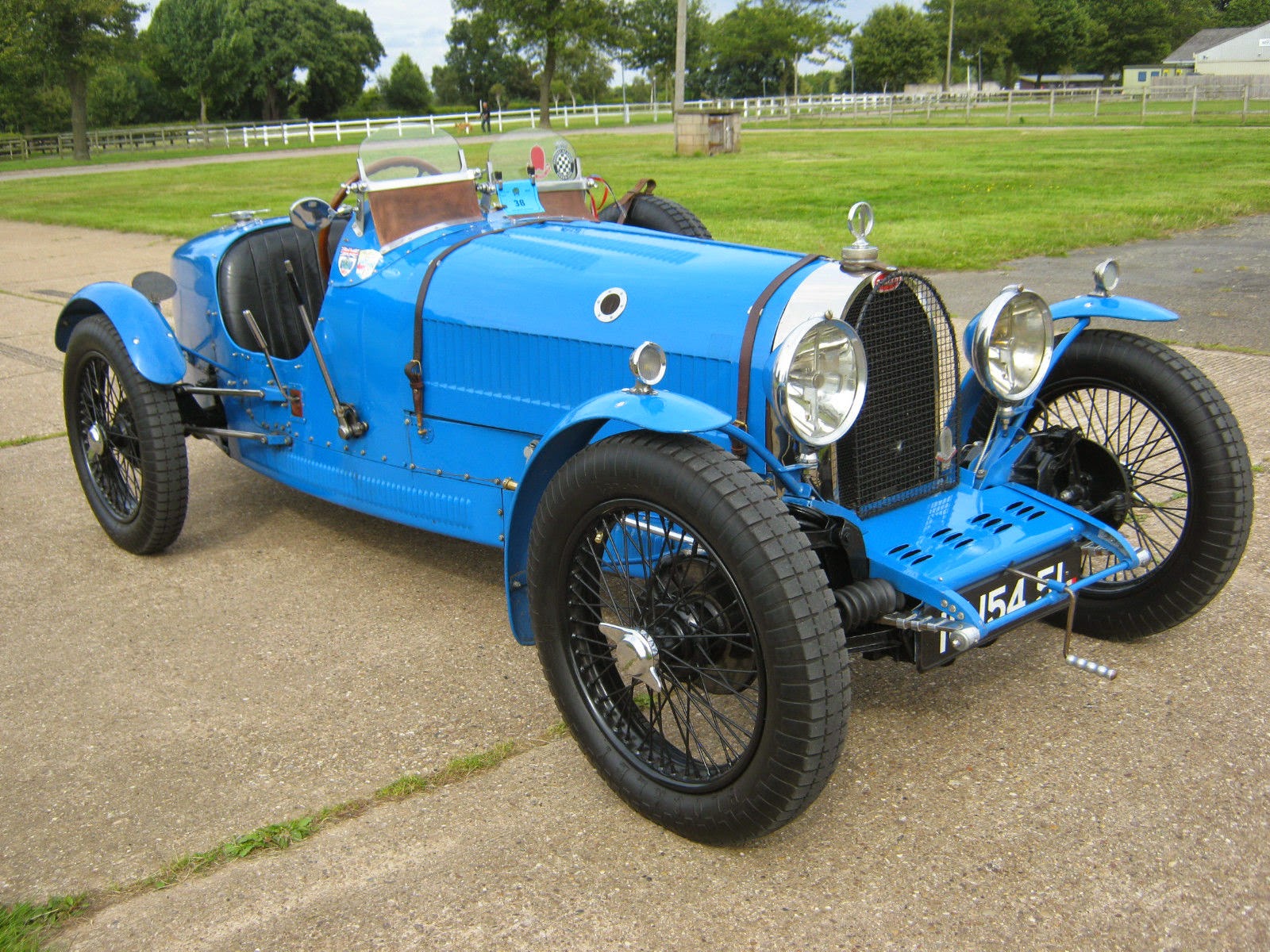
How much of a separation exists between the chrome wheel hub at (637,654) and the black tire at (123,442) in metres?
2.33

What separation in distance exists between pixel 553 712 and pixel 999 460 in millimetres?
1551

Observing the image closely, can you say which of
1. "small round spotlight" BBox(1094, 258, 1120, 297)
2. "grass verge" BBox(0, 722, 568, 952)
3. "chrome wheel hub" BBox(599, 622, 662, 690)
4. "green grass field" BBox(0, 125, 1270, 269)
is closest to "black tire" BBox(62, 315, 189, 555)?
"green grass field" BBox(0, 125, 1270, 269)

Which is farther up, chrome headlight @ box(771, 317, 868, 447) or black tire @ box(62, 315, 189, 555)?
chrome headlight @ box(771, 317, 868, 447)

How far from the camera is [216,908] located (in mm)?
2396

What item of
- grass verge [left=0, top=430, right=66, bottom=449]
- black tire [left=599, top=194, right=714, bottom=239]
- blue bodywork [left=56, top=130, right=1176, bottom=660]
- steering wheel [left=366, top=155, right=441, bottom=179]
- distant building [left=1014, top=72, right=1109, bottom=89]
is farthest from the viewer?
distant building [left=1014, top=72, right=1109, bottom=89]

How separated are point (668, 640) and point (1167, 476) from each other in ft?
6.14

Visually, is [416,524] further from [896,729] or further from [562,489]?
[896,729]

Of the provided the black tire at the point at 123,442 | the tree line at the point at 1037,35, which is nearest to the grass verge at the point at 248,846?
the black tire at the point at 123,442

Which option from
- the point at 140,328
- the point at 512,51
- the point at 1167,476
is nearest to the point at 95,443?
the point at 140,328

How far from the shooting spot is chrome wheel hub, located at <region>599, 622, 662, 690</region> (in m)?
2.61

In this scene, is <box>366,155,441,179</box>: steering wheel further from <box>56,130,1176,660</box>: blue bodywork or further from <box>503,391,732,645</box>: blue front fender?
<box>503,391,732,645</box>: blue front fender

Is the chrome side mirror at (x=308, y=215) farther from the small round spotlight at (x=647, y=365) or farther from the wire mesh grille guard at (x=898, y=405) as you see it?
the wire mesh grille guard at (x=898, y=405)

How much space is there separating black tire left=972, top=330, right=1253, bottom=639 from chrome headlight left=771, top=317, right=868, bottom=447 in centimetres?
88

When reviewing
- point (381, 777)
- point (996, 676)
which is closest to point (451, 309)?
point (381, 777)
